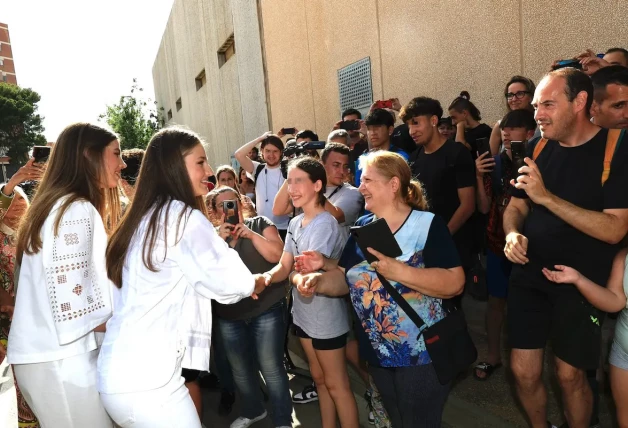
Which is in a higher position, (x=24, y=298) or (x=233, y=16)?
(x=233, y=16)

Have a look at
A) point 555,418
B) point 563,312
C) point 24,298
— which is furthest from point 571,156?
point 24,298

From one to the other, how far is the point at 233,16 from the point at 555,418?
15073 mm

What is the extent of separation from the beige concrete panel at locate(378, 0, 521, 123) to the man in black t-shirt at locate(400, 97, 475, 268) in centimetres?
199

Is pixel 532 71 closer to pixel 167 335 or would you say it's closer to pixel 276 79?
pixel 167 335

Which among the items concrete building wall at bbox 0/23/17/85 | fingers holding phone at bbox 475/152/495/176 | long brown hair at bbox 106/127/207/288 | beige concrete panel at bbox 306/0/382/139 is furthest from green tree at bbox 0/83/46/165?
long brown hair at bbox 106/127/207/288

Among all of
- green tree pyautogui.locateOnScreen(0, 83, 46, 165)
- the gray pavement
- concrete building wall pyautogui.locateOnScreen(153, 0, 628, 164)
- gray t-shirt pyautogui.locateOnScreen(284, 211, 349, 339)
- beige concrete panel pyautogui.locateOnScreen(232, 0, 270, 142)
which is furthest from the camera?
green tree pyautogui.locateOnScreen(0, 83, 46, 165)

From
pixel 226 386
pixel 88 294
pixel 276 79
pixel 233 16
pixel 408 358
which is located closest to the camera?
pixel 88 294

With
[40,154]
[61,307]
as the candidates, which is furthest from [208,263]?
[40,154]

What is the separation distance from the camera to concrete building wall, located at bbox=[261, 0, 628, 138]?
16.3 ft

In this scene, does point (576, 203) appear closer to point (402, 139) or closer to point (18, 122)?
point (402, 139)

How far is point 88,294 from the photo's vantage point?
2350 mm

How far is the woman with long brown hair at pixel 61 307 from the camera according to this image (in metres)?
2.31

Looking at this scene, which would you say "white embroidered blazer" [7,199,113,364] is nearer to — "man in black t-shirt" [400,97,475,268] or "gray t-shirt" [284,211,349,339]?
"gray t-shirt" [284,211,349,339]

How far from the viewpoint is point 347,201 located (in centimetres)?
421
